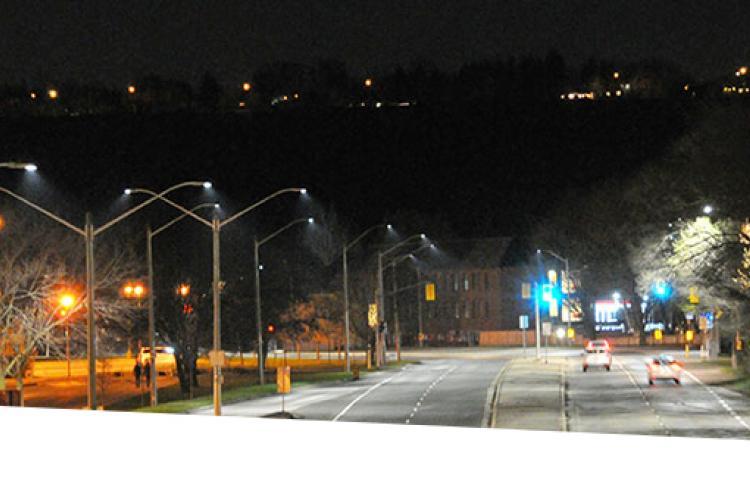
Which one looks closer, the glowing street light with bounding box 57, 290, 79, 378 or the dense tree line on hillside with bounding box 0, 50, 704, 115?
the dense tree line on hillside with bounding box 0, 50, 704, 115

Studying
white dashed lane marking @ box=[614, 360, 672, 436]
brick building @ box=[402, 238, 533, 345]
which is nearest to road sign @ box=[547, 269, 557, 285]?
brick building @ box=[402, 238, 533, 345]

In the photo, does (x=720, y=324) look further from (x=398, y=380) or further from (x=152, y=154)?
(x=152, y=154)

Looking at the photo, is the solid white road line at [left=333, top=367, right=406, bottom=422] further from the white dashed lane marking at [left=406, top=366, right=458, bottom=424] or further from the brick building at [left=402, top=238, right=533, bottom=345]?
→ the brick building at [left=402, top=238, right=533, bottom=345]

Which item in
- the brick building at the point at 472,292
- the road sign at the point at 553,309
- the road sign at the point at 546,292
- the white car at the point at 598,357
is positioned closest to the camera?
the white car at the point at 598,357

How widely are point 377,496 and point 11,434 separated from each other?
5.16m

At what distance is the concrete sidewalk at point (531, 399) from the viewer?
26453 millimetres

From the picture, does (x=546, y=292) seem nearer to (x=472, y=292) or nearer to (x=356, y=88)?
(x=472, y=292)

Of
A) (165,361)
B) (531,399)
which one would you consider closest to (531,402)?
(531,399)

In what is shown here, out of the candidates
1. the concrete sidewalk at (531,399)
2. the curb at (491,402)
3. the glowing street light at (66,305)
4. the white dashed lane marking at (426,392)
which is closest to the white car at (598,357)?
the concrete sidewalk at (531,399)

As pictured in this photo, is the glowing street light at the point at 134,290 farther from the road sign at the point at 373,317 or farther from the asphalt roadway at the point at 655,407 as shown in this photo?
the asphalt roadway at the point at 655,407

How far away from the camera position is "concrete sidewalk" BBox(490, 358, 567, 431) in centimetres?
2645

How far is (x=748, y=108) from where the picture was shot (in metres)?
45.4

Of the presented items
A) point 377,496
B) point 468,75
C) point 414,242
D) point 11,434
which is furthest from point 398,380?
point 414,242

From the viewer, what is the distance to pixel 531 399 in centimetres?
3300
